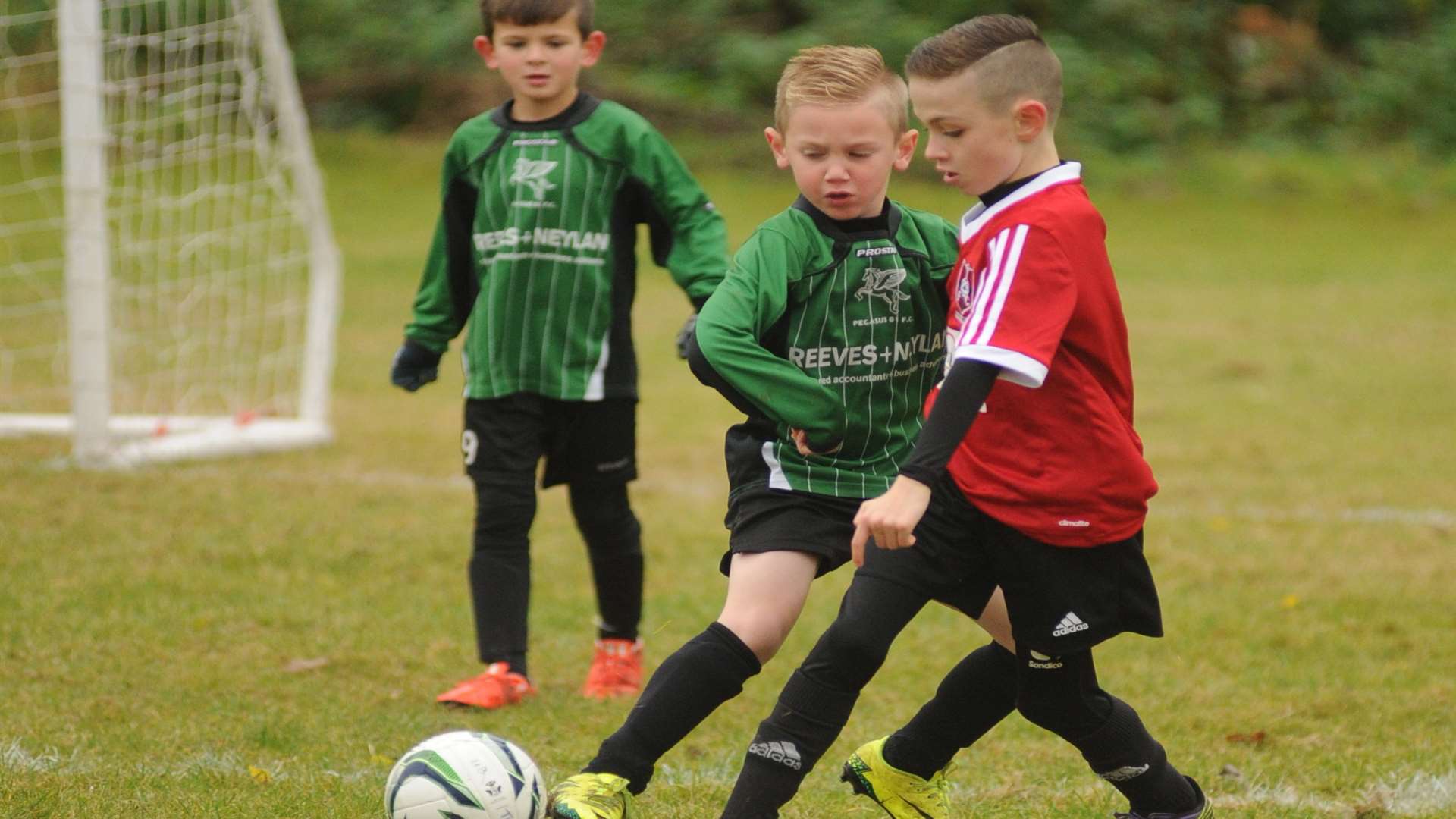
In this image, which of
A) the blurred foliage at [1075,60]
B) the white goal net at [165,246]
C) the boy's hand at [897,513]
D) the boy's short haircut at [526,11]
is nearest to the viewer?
the boy's hand at [897,513]

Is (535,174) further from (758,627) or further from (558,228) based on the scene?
(758,627)

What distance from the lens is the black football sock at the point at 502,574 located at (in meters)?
4.35

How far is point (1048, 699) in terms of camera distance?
123 inches

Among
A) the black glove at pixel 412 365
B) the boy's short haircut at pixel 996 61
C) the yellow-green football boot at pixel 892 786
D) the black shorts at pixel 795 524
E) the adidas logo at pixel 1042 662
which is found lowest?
the yellow-green football boot at pixel 892 786

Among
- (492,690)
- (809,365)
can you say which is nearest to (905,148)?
(809,365)

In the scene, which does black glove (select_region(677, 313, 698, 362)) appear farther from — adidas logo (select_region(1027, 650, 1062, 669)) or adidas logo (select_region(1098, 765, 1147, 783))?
adidas logo (select_region(1098, 765, 1147, 783))

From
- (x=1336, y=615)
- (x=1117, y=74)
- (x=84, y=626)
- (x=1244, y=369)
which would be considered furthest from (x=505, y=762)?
(x=1117, y=74)

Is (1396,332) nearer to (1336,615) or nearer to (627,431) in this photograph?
(1336,615)

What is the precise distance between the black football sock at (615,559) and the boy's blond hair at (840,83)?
160 cm

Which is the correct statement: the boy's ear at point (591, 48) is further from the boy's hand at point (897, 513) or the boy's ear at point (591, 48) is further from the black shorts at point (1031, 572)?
the boy's hand at point (897, 513)

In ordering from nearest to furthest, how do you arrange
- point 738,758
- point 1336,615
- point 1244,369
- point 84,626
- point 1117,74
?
A: point 738,758
point 84,626
point 1336,615
point 1244,369
point 1117,74

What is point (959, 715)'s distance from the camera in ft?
10.7

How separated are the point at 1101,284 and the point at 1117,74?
58.2ft

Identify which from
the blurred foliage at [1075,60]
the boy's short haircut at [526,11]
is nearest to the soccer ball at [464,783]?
the boy's short haircut at [526,11]
